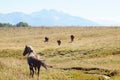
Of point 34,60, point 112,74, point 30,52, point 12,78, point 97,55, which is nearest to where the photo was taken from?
point 12,78

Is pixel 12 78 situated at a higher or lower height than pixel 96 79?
higher

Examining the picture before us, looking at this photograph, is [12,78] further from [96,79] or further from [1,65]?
[96,79]

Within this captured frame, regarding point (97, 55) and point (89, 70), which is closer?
point (89, 70)

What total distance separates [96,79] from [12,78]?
26.1 ft

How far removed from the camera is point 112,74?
74.0 feet

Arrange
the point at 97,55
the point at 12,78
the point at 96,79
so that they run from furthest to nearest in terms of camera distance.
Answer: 1. the point at 97,55
2. the point at 96,79
3. the point at 12,78

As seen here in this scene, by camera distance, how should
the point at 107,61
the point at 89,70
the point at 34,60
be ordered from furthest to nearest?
the point at 107,61, the point at 89,70, the point at 34,60

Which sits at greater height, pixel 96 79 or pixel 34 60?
pixel 34 60

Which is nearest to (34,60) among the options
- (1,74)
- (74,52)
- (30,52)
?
(30,52)

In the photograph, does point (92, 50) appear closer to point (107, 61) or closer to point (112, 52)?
point (112, 52)

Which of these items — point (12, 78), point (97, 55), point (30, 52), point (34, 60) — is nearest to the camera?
point (12, 78)

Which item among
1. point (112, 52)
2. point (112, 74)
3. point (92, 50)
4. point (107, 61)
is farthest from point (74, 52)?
point (112, 74)

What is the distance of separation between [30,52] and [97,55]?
23899 millimetres

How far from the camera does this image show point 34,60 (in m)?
16.5
